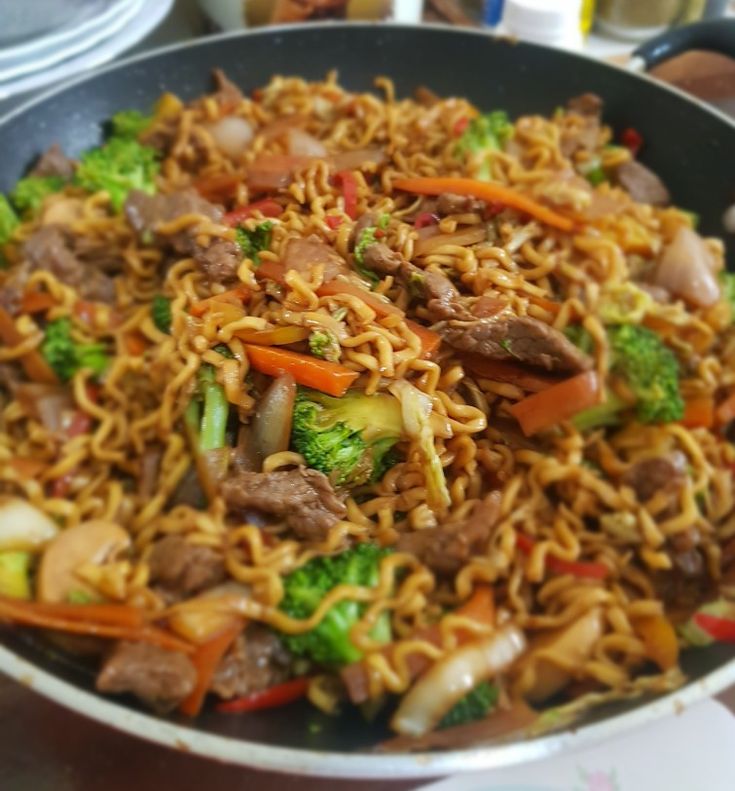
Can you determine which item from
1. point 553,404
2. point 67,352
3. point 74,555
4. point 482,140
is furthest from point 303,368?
point 67,352

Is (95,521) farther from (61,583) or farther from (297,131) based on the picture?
(297,131)

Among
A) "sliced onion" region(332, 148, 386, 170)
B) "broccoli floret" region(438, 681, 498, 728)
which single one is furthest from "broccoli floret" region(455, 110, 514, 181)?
"broccoli floret" region(438, 681, 498, 728)

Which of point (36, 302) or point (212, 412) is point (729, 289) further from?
point (36, 302)

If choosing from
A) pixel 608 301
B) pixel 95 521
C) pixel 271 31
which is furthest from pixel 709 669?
pixel 271 31

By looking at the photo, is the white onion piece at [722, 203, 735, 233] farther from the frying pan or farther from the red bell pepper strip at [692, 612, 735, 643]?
the red bell pepper strip at [692, 612, 735, 643]

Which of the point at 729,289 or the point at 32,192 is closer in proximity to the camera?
the point at 729,289

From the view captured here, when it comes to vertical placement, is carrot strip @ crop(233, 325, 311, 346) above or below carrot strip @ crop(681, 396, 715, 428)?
above

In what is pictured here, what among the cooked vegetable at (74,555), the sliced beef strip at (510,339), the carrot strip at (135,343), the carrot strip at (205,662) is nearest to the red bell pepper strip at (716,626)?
the sliced beef strip at (510,339)
